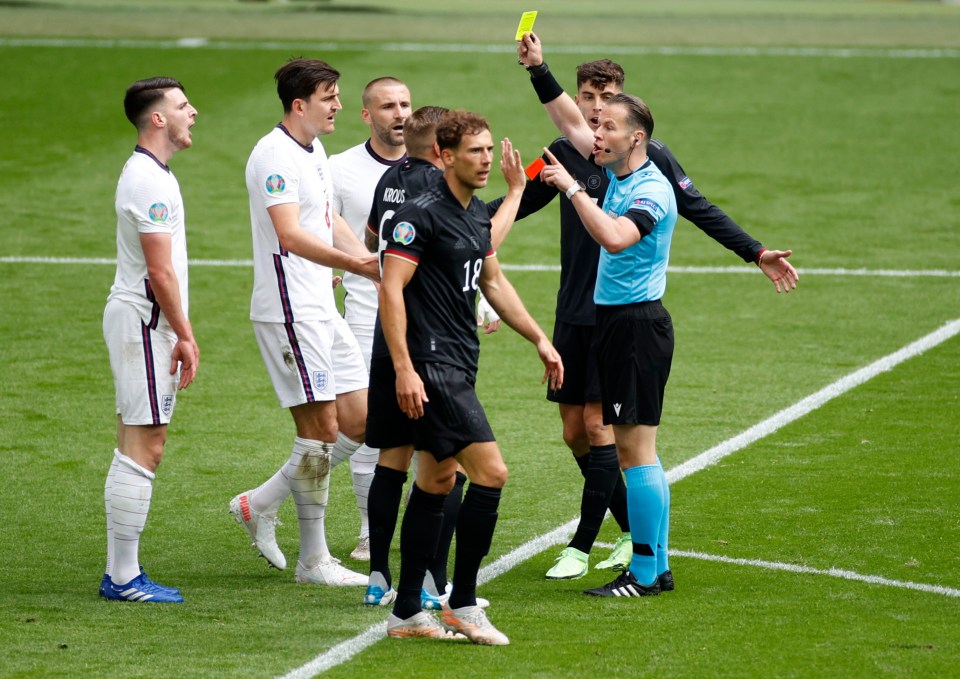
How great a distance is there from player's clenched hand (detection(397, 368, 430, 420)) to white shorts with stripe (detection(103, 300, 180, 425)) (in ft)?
4.39

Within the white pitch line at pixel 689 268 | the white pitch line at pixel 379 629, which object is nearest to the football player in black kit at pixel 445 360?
the white pitch line at pixel 379 629

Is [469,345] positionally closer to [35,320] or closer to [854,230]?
[35,320]

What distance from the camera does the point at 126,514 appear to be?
6.39 m

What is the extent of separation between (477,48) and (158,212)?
19312mm

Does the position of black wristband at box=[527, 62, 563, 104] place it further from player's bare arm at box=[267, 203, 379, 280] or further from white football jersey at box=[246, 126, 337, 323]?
player's bare arm at box=[267, 203, 379, 280]

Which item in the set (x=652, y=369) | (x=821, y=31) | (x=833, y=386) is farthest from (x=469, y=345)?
(x=821, y=31)

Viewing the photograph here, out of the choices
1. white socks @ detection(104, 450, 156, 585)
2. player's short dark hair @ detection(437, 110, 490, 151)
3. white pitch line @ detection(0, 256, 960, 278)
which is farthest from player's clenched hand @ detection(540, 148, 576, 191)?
white pitch line @ detection(0, 256, 960, 278)

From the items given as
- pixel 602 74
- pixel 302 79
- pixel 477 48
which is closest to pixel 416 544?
pixel 302 79

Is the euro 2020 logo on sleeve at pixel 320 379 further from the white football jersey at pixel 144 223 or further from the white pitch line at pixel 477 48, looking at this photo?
the white pitch line at pixel 477 48

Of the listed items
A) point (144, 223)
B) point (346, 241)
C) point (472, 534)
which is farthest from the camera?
point (346, 241)

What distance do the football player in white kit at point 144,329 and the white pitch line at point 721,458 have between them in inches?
41.6

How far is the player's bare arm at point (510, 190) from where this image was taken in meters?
5.91

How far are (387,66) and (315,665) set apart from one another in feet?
61.6

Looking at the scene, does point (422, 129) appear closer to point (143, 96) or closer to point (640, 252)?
point (640, 252)
